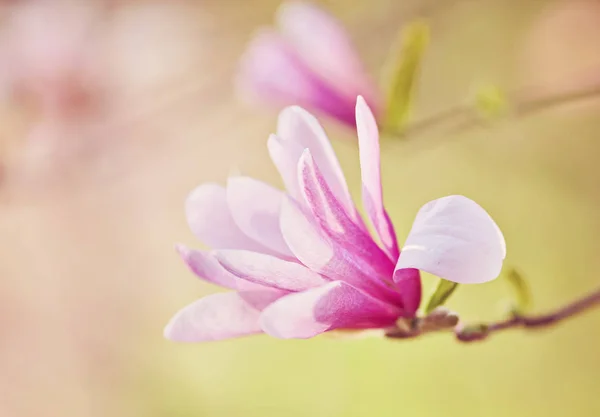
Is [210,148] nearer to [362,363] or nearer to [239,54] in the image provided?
[239,54]

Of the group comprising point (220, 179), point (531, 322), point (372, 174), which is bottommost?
point (531, 322)

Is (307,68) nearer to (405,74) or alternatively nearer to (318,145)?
(405,74)

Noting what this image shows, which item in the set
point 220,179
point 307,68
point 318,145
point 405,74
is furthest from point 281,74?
point 220,179

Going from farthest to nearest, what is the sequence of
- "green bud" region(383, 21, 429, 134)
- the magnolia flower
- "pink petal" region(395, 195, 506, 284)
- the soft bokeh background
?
the soft bokeh background < the magnolia flower < "green bud" region(383, 21, 429, 134) < "pink petal" region(395, 195, 506, 284)

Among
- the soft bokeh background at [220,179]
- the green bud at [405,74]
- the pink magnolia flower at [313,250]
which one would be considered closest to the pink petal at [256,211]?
the pink magnolia flower at [313,250]

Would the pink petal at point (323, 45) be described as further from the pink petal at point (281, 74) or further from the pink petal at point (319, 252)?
the pink petal at point (319, 252)

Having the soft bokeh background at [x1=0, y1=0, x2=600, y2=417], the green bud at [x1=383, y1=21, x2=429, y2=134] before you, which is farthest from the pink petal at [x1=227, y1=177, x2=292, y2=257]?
the soft bokeh background at [x1=0, y1=0, x2=600, y2=417]

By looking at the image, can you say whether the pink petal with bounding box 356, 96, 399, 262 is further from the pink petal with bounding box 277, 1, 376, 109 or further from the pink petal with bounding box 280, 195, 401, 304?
the pink petal with bounding box 277, 1, 376, 109

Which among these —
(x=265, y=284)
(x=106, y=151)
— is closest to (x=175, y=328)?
(x=265, y=284)
